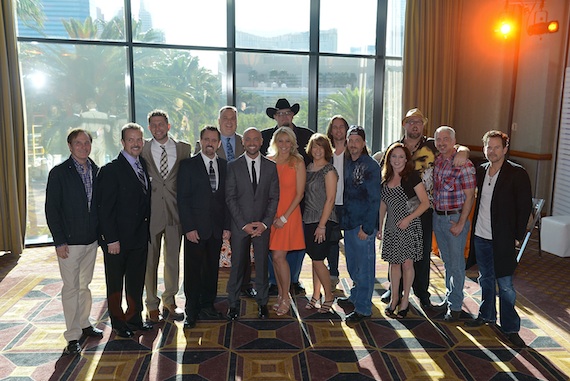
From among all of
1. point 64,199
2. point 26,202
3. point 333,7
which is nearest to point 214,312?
point 64,199

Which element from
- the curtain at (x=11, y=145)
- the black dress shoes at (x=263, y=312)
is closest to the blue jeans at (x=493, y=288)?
the black dress shoes at (x=263, y=312)

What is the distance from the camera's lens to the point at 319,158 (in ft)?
13.4

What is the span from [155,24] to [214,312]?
13.4 ft

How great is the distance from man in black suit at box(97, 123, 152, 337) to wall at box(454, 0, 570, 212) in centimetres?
569

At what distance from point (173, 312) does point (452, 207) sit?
7.99 feet

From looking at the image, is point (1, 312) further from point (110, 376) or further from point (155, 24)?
point (155, 24)

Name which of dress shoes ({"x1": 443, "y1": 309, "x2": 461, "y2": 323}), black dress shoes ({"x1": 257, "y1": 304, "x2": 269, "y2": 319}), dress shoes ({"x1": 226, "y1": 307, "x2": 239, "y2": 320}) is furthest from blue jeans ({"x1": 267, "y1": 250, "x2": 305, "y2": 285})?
dress shoes ({"x1": 443, "y1": 309, "x2": 461, "y2": 323})

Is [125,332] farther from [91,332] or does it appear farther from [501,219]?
[501,219]

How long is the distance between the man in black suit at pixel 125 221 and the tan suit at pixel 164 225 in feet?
0.44

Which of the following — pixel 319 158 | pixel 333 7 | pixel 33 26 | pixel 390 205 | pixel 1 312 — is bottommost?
pixel 1 312

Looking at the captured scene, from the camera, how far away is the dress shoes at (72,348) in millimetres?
3609

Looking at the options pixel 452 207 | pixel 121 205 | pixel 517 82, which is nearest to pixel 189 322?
pixel 121 205

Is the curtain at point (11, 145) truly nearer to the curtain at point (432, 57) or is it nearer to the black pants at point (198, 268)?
the black pants at point (198, 268)

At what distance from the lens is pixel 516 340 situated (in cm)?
381
